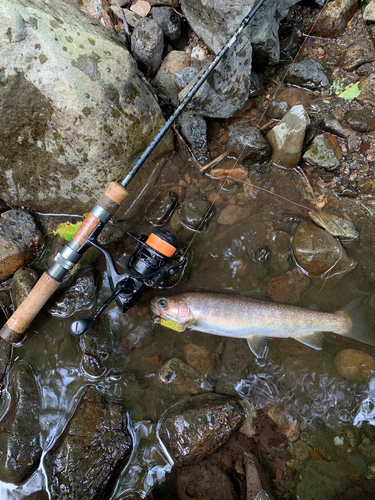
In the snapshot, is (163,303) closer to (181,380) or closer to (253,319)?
(181,380)

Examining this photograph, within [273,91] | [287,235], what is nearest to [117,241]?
[287,235]

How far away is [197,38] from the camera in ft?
14.8

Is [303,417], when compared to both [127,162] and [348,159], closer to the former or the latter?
[348,159]

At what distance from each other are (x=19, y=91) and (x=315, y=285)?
385 centimetres

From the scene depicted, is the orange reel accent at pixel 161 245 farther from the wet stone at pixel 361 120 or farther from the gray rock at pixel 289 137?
the wet stone at pixel 361 120

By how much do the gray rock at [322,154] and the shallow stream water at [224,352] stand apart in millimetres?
308

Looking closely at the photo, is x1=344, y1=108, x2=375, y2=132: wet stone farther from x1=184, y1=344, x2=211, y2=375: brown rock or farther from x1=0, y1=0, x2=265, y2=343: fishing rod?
x1=184, y1=344, x2=211, y2=375: brown rock

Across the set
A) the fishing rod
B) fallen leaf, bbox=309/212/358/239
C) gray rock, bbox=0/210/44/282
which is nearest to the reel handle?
the fishing rod

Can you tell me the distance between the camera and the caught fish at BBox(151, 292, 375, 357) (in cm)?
317

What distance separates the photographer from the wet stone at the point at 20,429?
2740 mm

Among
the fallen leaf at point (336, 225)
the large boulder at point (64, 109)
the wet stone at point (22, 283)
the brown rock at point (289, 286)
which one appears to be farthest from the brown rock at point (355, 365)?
the wet stone at point (22, 283)

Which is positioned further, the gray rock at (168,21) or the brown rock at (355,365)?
the gray rock at (168,21)

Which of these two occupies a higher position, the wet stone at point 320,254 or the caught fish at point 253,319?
the wet stone at point 320,254

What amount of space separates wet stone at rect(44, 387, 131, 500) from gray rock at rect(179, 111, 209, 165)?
3.18m
